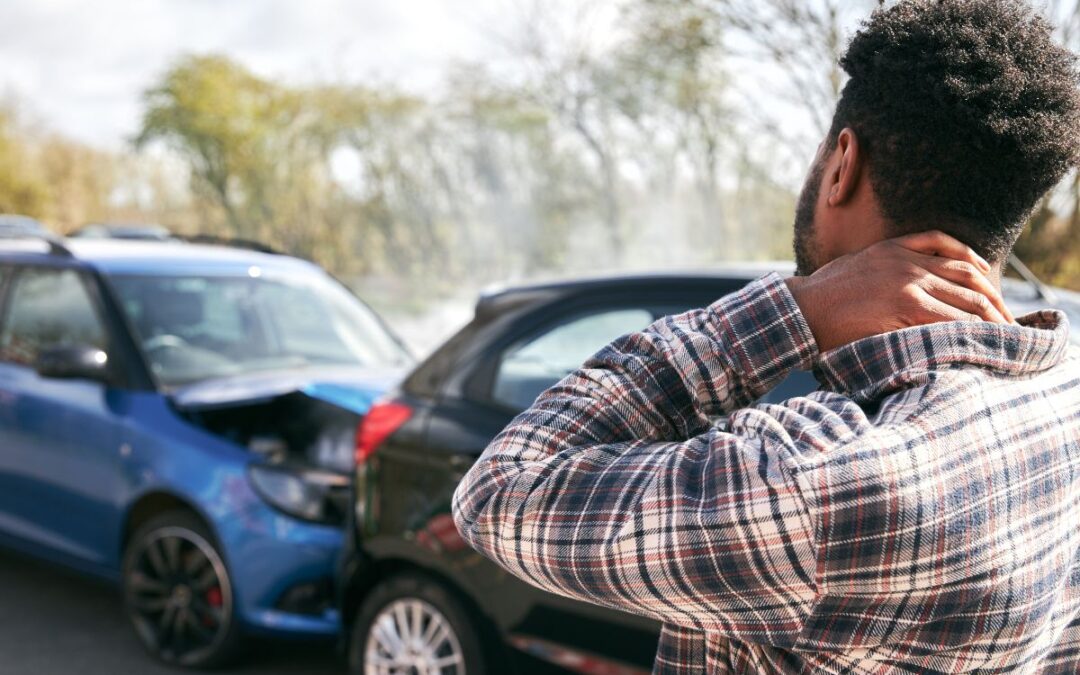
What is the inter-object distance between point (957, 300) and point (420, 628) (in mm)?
2784

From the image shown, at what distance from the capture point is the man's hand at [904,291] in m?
1.09

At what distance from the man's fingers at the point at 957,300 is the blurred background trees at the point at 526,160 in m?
5.80

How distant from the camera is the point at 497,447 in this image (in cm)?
117

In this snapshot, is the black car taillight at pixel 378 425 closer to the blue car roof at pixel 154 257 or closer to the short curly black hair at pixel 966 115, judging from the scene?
the blue car roof at pixel 154 257

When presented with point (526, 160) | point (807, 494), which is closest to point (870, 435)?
point (807, 494)

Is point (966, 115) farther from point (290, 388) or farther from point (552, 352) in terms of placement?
point (290, 388)

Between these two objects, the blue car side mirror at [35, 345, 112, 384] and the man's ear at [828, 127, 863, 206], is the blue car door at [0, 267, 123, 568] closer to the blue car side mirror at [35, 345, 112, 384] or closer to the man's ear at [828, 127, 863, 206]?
the blue car side mirror at [35, 345, 112, 384]

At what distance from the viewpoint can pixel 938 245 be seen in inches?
43.1

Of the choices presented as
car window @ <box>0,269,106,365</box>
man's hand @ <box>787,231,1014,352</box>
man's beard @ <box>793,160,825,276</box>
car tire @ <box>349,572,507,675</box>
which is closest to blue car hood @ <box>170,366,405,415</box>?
car window @ <box>0,269,106,365</box>

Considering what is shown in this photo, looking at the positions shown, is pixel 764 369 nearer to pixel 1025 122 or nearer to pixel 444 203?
pixel 1025 122

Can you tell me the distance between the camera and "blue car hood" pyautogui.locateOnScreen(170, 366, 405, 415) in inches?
176

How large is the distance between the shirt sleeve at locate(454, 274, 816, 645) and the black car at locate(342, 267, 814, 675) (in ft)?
6.58

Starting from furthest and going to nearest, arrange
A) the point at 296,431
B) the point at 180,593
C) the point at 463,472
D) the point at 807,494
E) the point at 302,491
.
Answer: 1. the point at 296,431
2. the point at 180,593
3. the point at 302,491
4. the point at 463,472
5. the point at 807,494

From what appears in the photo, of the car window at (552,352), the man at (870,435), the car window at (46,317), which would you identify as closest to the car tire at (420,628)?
the car window at (552,352)
